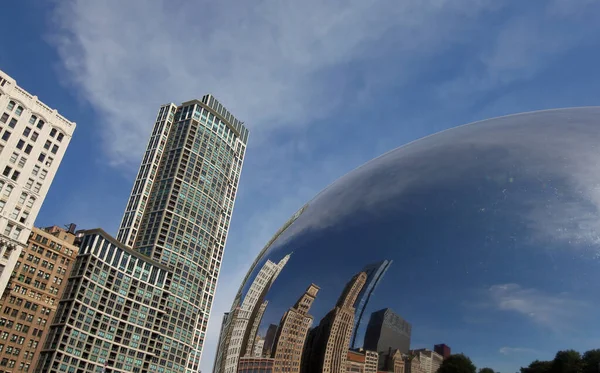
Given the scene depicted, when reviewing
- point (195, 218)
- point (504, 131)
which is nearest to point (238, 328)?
point (504, 131)

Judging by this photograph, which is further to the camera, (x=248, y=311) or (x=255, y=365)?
(x=248, y=311)

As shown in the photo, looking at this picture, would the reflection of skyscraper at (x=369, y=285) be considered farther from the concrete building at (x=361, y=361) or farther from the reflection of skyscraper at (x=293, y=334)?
the reflection of skyscraper at (x=293, y=334)

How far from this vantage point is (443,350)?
2.97m

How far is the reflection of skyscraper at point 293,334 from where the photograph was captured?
3516 mm

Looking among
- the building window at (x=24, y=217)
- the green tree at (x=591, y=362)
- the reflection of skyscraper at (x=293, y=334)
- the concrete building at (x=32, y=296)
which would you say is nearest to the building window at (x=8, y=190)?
the building window at (x=24, y=217)

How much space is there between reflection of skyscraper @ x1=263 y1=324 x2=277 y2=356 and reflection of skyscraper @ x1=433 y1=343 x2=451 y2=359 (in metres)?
1.29

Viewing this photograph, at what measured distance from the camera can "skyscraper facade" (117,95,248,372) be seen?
89938 mm

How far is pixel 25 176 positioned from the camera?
61.6 meters

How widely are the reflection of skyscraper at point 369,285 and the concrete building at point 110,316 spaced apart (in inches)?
2942

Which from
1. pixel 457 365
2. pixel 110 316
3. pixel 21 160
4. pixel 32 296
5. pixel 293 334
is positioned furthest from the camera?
pixel 110 316

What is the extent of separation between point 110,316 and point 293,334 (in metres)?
80.6

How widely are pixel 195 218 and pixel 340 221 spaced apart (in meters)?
96.1

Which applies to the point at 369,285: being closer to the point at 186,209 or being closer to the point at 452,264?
the point at 452,264

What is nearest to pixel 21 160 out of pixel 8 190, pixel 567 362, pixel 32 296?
pixel 8 190
